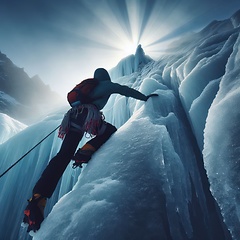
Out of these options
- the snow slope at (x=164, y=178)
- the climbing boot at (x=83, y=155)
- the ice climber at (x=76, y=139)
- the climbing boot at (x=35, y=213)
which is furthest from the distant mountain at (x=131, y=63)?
the climbing boot at (x=35, y=213)

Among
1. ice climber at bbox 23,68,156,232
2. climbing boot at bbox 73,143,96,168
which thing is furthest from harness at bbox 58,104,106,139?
climbing boot at bbox 73,143,96,168

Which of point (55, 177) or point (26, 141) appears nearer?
point (55, 177)

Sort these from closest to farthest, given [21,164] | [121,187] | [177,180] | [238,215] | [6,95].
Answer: [238,215]
[121,187]
[177,180]
[21,164]
[6,95]

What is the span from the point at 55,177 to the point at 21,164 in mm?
6097

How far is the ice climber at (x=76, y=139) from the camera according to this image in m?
1.50

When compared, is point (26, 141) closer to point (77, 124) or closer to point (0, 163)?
point (0, 163)

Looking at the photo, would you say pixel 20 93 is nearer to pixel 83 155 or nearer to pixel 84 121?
pixel 84 121

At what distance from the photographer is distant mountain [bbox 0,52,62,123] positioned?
4616 centimetres

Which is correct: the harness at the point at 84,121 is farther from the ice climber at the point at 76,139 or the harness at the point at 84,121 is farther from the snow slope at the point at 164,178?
the snow slope at the point at 164,178

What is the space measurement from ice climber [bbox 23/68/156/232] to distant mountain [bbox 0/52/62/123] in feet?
154

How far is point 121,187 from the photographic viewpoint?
135 centimetres

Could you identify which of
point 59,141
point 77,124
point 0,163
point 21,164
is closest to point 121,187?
point 77,124

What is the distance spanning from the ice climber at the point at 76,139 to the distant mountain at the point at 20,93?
154ft

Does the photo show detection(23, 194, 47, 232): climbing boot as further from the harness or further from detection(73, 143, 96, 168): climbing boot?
the harness
